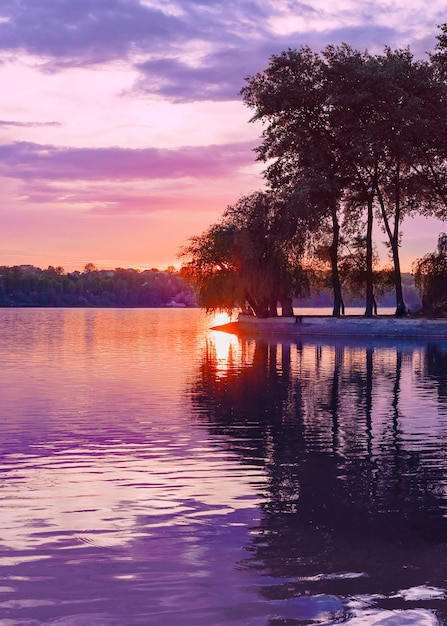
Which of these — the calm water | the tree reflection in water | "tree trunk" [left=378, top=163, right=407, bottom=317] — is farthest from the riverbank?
the calm water

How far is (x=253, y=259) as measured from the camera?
7050 centimetres

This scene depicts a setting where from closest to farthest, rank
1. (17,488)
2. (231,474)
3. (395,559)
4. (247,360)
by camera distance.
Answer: (395,559) → (17,488) → (231,474) → (247,360)

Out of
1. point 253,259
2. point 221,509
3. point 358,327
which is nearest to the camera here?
point 221,509

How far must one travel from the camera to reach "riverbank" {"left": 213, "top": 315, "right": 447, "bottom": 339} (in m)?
61.4

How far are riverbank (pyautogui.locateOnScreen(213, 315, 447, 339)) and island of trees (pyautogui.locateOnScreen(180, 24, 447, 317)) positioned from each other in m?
2.39

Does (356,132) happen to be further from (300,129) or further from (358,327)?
(358,327)

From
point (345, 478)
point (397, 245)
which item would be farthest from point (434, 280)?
point (345, 478)

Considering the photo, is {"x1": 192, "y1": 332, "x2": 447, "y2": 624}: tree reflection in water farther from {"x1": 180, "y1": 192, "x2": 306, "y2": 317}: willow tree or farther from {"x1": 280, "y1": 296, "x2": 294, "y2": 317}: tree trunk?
{"x1": 280, "y1": 296, "x2": 294, "y2": 317}: tree trunk

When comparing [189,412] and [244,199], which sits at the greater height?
[244,199]

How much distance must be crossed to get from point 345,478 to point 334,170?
55420 millimetres

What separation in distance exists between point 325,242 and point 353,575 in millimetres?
65201

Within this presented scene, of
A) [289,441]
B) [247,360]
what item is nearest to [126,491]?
[289,441]

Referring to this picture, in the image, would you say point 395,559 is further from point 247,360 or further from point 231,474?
point 247,360

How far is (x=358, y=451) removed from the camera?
13688 millimetres
